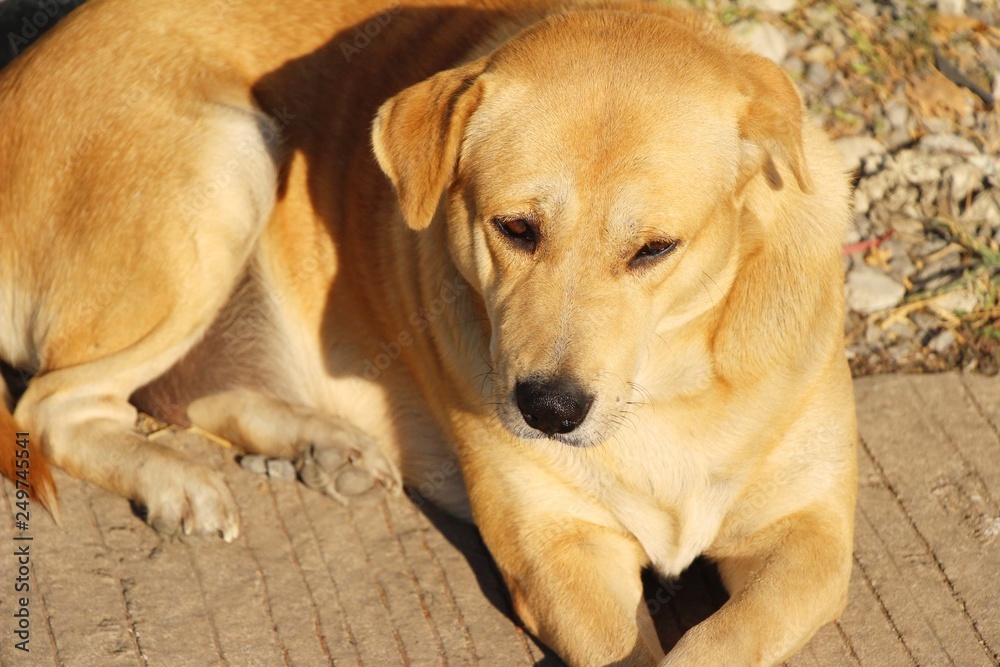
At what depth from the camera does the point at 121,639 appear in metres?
2.93

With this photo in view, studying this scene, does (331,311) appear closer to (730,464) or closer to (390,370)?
(390,370)

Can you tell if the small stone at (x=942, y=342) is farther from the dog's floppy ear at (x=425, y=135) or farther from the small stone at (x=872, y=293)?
the dog's floppy ear at (x=425, y=135)

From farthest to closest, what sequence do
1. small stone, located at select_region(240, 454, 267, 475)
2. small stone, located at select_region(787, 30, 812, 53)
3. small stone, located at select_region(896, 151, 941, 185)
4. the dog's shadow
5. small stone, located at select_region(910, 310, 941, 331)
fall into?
small stone, located at select_region(787, 30, 812, 53), small stone, located at select_region(896, 151, 941, 185), small stone, located at select_region(910, 310, 941, 331), small stone, located at select_region(240, 454, 267, 475), the dog's shadow

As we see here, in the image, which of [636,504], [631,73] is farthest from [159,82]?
[636,504]

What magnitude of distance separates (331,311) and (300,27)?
2.96 feet

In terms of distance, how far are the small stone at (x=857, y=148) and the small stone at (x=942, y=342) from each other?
0.90 m

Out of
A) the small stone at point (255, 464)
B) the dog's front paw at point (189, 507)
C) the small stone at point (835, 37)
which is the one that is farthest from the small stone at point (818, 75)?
the dog's front paw at point (189, 507)

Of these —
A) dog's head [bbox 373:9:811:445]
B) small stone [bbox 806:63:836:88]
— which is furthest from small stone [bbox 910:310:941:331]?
dog's head [bbox 373:9:811:445]

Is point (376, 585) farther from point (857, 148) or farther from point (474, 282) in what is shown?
point (857, 148)

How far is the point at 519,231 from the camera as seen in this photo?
261 centimetres

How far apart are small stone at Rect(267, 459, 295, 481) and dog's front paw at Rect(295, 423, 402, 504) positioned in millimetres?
29

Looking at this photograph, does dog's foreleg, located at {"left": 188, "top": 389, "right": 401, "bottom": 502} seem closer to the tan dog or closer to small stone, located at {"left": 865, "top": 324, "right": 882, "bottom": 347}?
the tan dog

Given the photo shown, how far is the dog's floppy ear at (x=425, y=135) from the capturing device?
272cm

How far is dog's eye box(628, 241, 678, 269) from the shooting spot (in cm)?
254
